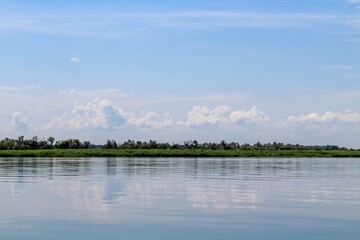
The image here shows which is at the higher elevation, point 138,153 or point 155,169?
point 138,153

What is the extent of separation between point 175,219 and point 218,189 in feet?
38.9

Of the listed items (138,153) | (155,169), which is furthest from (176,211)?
(138,153)

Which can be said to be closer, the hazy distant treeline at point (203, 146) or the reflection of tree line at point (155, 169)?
the reflection of tree line at point (155, 169)

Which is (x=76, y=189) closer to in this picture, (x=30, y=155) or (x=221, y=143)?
(x=30, y=155)

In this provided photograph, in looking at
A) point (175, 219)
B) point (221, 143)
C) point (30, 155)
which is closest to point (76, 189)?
point (175, 219)

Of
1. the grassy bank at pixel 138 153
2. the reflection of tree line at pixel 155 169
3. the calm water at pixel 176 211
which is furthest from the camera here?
the grassy bank at pixel 138 153

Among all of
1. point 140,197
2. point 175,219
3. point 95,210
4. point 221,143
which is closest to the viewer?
point 175,219

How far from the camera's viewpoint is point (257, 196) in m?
30.1

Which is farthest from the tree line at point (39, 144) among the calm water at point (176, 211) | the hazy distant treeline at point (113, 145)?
the calm water at point (176, 211)

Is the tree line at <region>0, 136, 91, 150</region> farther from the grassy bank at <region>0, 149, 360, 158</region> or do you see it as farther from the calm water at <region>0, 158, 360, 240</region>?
the calm water at <region>0, 158, 360, 240</region>

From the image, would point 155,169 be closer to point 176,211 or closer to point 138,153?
point 176,211

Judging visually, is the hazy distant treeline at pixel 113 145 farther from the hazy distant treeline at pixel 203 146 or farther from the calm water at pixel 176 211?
the calm water at pixel 176 211

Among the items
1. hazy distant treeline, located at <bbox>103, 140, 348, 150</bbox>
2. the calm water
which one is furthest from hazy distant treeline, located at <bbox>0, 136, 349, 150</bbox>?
the calm water

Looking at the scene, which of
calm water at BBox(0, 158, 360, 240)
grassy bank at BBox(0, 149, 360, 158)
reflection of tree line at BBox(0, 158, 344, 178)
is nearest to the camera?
calm water at BBox(0, 158, 360, 240)
